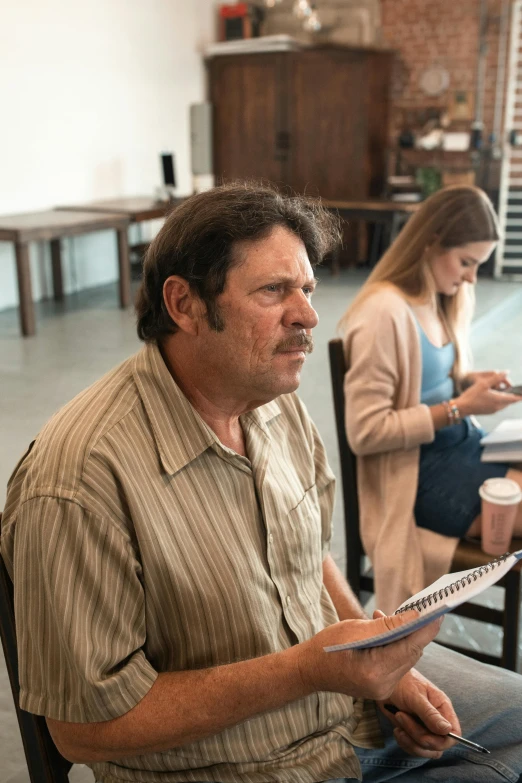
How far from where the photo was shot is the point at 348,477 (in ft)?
6.43

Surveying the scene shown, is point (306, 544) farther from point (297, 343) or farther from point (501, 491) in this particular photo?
point (501, 491)

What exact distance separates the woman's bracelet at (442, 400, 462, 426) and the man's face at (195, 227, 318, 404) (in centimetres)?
89

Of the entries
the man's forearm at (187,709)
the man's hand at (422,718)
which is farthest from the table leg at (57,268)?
the man's forearm at (187,709)

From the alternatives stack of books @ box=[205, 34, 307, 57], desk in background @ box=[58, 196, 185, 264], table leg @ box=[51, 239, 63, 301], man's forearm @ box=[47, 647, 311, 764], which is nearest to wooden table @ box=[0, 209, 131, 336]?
table leg @ box=[51, 239, 63, 301]

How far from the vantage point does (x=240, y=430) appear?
1.20 m

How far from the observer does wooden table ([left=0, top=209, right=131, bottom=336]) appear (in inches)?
202

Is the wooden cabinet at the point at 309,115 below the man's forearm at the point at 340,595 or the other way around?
the other way around

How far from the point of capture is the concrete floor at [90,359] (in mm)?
2242

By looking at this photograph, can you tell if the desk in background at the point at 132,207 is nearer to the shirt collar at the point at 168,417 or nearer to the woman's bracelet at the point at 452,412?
the woman's bracelet at the point at 452,412

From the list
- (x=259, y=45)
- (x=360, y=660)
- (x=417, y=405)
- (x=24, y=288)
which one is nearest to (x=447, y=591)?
(x=360, y=660)

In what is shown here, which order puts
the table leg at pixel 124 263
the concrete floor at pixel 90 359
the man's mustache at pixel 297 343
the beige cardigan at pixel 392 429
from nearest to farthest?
1. the man's mustache at pixel 297 343
2. the beige cardigan at pixel 392 429
3. the concrete floor at pixel 90 359
4. the table leg at pixel 124 263

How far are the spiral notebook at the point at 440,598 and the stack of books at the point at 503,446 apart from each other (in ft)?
3.27

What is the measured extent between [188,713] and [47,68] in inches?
246

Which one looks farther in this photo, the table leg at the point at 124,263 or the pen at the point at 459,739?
the table leg at the point at 124,263
